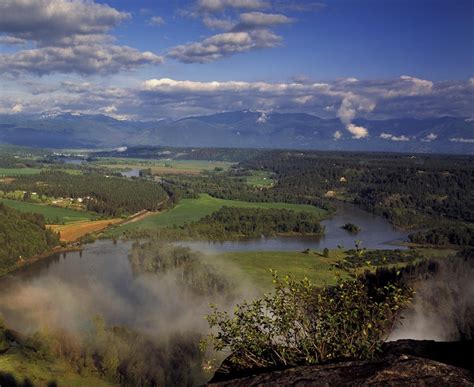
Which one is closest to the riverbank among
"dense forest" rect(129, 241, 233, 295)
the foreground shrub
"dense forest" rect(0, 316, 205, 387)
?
"dense forest" rect(129, 241, 233, 295)

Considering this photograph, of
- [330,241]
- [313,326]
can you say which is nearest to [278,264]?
[330,241]

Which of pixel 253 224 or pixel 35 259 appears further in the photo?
pixel 253 224

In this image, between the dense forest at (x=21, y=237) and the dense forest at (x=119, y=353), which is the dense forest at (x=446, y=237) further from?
the dense forest at (x=21, y=237)

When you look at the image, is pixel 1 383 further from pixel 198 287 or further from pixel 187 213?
pixel 187 213

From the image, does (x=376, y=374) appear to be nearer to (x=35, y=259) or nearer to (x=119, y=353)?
(x=119, y=353)

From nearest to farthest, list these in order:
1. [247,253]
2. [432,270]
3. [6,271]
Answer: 1. [432,270]
2. [6,271]
3. [247,253]

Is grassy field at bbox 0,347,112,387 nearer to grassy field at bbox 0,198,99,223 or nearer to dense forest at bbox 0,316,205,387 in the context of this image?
dense forest at bbox 0,316,205,387

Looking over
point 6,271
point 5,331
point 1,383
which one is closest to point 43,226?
point 6,271
